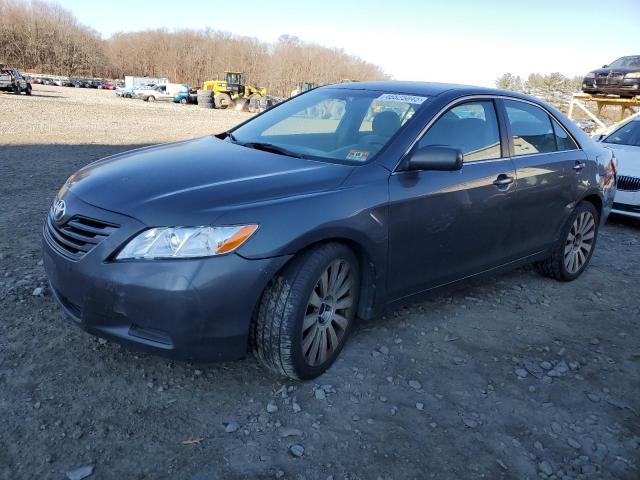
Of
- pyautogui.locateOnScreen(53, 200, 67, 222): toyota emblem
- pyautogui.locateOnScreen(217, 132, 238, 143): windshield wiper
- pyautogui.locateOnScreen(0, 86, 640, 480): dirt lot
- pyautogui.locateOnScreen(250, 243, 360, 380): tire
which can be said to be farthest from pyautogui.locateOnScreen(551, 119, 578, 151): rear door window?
pyautogui.locateOnScreen(53, 200, 67, 222): toyota emblem

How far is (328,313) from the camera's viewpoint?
2.91 m

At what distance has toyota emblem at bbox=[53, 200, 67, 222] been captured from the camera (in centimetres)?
276

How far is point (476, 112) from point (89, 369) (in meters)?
2.92

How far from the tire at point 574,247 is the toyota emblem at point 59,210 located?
148 inches

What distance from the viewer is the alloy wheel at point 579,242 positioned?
4.70 meters

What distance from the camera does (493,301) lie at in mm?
4281

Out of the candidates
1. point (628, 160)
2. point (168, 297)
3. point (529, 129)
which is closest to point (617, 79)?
point (628, 160)

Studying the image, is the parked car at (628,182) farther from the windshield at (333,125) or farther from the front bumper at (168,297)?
the front bumper at (168,297)

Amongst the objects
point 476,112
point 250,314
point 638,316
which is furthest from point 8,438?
point 638,316

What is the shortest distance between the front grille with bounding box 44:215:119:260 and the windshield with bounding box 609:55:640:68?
61.3 feet

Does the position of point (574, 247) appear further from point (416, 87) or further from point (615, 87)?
point (615, 87)

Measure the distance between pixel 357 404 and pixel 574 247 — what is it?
9.87ft

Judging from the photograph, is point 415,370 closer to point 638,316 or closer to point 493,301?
point 493,301

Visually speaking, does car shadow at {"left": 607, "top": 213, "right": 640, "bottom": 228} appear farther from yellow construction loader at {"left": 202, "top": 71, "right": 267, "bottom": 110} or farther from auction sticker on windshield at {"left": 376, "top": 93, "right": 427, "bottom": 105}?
yellow construction loader at {"left": 202, "top": 71, "right": 267, "bottom": 110}
